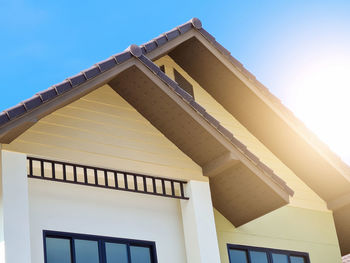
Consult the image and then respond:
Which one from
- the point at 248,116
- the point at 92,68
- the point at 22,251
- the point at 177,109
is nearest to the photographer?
the point at 22,251

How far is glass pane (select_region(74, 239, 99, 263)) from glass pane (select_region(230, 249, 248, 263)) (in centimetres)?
291

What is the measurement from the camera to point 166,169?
40.1 ft

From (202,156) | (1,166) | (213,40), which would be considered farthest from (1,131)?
(213,40)

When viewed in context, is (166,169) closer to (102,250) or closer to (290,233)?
(102,250)

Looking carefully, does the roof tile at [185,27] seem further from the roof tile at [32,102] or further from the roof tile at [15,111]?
the roof tile at [15,111]

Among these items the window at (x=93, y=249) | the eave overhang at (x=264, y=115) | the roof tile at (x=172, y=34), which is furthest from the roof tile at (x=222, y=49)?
the window at (x=93, y=249)

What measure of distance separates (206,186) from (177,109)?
153 centimetres

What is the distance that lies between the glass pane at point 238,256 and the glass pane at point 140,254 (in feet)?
6.23

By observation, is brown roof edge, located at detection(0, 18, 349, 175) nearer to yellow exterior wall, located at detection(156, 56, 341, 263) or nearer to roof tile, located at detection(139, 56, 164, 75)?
roof tile, located at detection(139, 56, 164, 75)

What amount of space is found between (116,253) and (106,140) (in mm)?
1893

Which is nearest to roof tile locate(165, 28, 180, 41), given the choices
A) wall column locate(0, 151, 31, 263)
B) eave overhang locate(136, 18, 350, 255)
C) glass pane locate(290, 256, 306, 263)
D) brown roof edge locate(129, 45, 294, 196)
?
eave overhang locate(136, 18, 350, 255)

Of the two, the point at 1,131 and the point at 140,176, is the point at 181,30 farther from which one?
the point at 1,131

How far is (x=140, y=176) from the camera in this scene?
11.9m

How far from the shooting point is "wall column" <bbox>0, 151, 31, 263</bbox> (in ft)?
31.9
